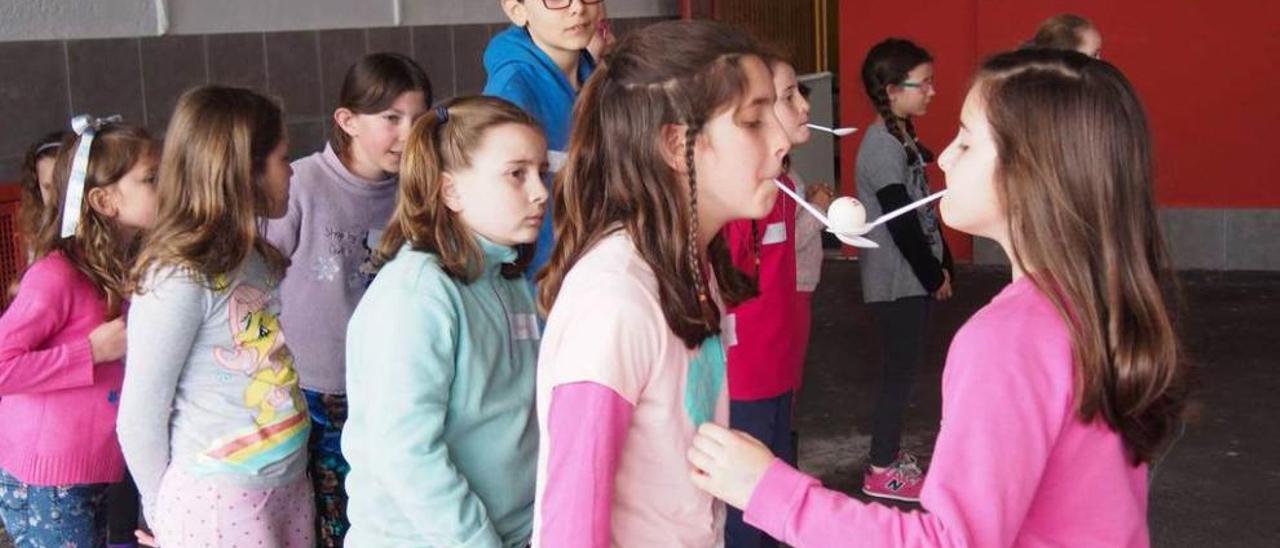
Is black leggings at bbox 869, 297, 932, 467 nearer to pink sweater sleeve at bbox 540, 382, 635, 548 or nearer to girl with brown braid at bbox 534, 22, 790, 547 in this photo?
girl with brown braid at bbox 534, 22, 790, 547

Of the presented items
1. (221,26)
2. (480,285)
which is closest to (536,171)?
(480,285)

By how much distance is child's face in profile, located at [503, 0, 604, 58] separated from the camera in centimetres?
270

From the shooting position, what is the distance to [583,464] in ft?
5.27

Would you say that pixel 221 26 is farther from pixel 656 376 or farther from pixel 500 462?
pixel 656 376

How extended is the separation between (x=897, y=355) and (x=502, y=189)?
2.36 meters

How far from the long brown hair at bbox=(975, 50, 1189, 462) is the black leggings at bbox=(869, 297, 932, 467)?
269 cm

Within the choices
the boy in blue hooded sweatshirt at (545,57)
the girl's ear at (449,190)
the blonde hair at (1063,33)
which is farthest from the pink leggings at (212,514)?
the blonde hair at (1063,33)

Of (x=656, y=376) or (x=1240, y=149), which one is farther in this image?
(x=1240, y=149)

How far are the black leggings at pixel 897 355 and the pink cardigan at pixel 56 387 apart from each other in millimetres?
2272

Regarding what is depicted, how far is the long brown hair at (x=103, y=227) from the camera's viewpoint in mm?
2967

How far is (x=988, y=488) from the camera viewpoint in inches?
60.6

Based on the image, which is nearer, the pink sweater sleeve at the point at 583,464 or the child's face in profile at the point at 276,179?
the pink sweater sleeve at the point at 583,464

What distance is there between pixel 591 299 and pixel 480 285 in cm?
60

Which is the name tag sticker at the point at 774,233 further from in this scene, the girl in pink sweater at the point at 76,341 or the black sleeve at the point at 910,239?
the girl in pink sweater at the point at 76,341
